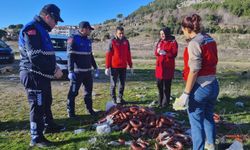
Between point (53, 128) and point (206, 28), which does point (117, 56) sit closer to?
point (53, 128)

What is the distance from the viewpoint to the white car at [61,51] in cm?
1584

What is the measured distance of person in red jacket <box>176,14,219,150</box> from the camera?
18.0ft

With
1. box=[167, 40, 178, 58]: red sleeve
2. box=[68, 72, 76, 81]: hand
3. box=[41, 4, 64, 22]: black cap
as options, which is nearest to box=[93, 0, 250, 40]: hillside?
box=[167, 40, 178, 58]: red sleeve

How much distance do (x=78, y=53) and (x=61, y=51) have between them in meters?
7.89

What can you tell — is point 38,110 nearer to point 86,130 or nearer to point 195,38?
point 86,130

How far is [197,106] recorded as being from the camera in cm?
570

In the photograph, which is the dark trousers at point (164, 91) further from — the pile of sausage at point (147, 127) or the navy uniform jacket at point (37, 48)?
the navy uniform jacket at point (37, 48)

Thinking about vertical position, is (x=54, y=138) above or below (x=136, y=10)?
below

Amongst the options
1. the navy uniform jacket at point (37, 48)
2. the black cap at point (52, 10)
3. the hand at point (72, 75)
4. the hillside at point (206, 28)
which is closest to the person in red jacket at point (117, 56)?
the hand at point (72, 75)

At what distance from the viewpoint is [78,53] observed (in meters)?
8.65

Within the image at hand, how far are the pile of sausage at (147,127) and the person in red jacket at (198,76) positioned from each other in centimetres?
86

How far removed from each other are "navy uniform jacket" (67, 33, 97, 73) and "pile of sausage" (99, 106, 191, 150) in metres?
1.15

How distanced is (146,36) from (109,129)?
55.7 metres

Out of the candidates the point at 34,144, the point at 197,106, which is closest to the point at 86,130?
the point at 34,144
